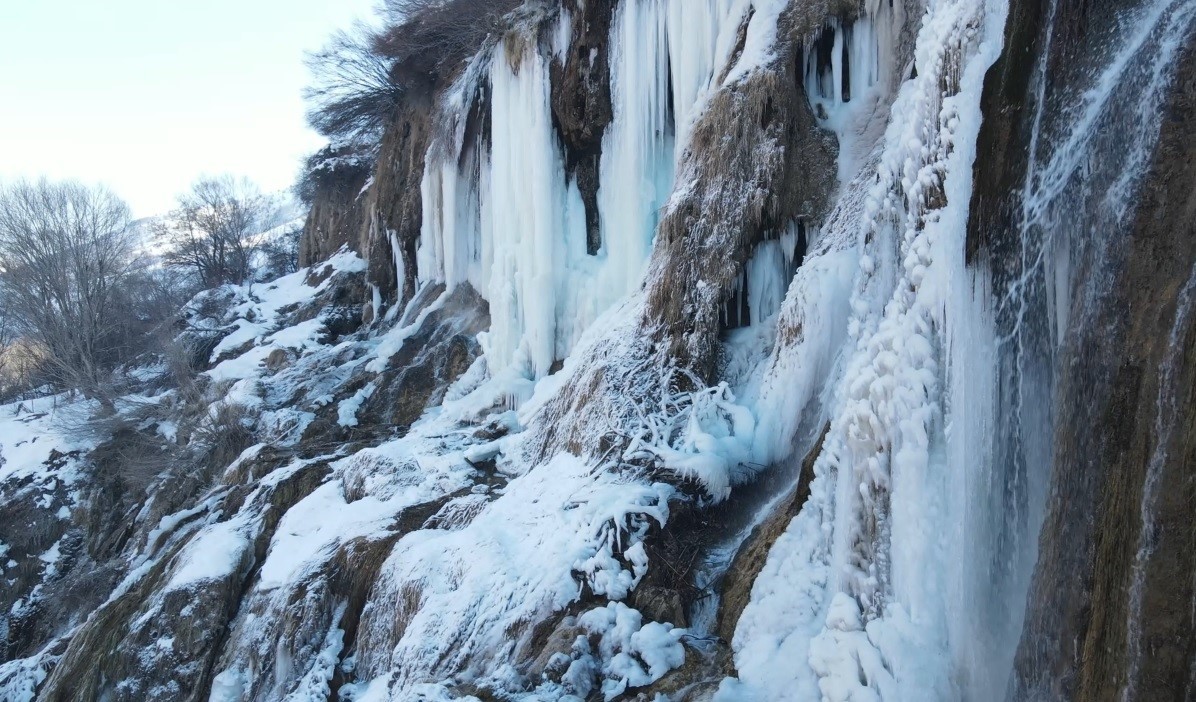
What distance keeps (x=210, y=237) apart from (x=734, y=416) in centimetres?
3057

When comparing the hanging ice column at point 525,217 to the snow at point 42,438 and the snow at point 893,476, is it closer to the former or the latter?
the snow at point 893,476

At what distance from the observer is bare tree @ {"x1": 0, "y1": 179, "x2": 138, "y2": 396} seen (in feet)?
68.3

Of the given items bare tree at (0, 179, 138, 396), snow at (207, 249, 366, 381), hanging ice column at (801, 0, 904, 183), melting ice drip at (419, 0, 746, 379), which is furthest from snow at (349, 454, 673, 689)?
bare tree at (0, 179, 138, 396)

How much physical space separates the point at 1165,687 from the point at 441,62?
16.5 m

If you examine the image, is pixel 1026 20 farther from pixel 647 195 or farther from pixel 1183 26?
pixel 647 195

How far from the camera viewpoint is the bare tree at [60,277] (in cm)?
2081

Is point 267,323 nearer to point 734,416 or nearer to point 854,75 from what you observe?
point 734,416

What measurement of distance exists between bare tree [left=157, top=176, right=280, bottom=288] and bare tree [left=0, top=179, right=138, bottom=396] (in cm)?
700

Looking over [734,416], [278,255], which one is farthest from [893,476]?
[278,255]

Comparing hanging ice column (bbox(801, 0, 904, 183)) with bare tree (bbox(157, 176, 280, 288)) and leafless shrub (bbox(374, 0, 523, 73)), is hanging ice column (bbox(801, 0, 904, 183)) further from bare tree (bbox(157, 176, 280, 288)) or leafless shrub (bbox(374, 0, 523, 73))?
bare tree (bbox(157, 176, 280, 288))

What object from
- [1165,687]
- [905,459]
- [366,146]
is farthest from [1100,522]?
[366,146]

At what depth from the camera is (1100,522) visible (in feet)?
7.93

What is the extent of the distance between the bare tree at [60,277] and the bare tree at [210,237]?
7000 millimetres

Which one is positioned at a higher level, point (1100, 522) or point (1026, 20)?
point (1026, 20)
